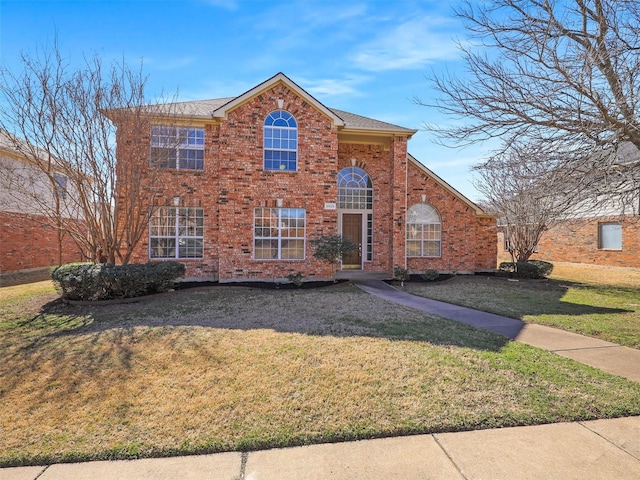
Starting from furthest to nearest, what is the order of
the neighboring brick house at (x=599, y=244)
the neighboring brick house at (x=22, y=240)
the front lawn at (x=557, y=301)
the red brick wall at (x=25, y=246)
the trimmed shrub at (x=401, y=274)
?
1. the neighboring brick house at (x=599, y=244)
2. the red brick wall at (x=25, y=246)
3. the neighboring brick house at (x=22, y=240)
4. the trimmed shrub at (x=401, y=274)
5. the front lawn at (x=557, y=301)

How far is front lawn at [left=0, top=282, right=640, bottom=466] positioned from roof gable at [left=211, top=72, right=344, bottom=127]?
818 centimetres

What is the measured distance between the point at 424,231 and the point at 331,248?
5490mm

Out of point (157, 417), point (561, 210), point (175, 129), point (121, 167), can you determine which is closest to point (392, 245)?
point (561, 210)

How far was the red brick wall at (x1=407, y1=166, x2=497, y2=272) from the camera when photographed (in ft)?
49.6

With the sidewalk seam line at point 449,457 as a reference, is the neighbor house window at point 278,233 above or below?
above

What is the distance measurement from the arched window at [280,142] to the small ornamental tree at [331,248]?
3004mm

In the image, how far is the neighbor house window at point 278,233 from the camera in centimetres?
1273

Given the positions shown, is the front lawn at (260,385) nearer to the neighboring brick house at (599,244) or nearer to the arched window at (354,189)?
the arched window at (354,189)

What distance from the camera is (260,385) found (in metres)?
4.07

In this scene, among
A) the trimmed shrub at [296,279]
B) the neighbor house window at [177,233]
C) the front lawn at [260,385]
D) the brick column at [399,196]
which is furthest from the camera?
the brick column at [399,196]

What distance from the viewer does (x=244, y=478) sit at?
260cm

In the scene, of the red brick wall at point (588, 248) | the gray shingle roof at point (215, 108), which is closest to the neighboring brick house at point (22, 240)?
the gray shingle roof at point (215, 108)

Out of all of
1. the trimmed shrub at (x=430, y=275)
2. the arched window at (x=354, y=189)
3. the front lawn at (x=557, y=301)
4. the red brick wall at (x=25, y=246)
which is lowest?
the front lawn at (x=557, y=301)

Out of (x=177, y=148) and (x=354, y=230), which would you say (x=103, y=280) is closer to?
(x=177, y=148)
